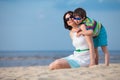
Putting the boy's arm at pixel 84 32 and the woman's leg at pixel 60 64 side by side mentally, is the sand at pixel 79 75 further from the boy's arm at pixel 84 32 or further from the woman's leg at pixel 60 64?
the boy's arm at pixel 84 32

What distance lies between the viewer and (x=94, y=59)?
6.11 m

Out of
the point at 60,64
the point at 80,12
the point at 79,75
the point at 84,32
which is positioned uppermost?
the point at 80,12

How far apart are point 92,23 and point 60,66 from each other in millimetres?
1005

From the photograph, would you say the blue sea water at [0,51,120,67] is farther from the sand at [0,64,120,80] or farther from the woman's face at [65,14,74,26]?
the sand at [0,64,120,80]

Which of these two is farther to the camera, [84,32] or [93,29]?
[93,29]

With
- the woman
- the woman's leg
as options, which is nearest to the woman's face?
the woman

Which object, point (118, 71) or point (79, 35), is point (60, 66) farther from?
point (118, 71)

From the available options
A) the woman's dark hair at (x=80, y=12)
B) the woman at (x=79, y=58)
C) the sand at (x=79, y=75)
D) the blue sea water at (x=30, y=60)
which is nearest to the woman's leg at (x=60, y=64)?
the woman at (x=79, y=58)

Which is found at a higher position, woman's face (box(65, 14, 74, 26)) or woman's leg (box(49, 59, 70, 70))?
woman's face (box(65, 14, 74, 26))

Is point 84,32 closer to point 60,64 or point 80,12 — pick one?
point 80,12

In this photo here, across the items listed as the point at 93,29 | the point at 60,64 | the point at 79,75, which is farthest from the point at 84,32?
the point at 79,75

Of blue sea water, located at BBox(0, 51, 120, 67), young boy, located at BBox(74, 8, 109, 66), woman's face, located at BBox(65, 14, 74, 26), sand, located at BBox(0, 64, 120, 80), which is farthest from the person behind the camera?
blue sea water, located at BBox(0, 51, 120, 67)

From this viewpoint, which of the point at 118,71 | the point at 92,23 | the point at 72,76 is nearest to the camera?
the point at 72,76

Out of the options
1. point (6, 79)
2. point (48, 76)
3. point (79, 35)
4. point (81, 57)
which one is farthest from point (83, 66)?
point (6, 79)
